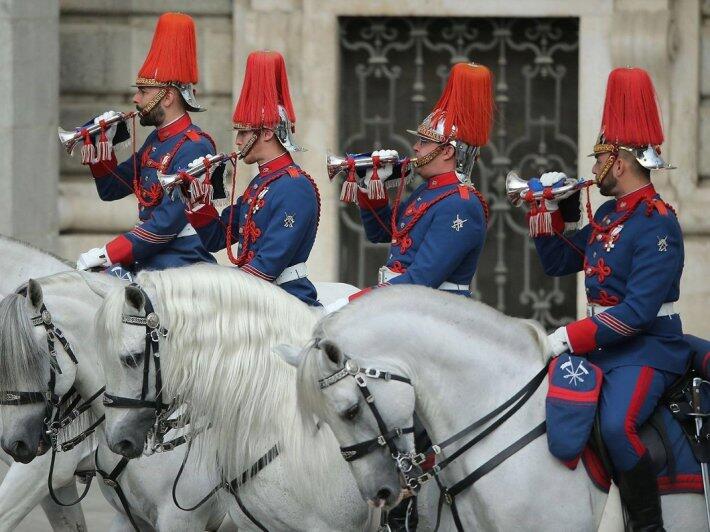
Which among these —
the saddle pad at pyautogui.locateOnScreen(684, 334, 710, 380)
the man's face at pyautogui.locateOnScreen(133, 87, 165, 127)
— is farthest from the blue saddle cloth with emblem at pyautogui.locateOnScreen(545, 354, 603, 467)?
the man's face at pyautogui.locateOnScreen(133, 87, 165, 127)

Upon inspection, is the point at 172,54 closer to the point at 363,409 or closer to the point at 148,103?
the point at 148,103

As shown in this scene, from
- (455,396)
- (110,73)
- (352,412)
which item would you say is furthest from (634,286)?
(110,73)

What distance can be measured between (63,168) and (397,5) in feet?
7.66

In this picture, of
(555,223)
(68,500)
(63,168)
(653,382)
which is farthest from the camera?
(63,168)

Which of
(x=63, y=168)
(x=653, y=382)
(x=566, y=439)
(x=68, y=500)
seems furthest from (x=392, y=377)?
(x=63, y=168)

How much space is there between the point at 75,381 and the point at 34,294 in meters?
0.36

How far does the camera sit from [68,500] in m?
6.57

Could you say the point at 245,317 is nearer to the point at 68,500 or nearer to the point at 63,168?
the point at 68,500

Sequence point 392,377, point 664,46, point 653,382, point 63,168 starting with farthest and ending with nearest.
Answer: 1. point 63,168
2. point 664,46
3. point 653,382
4. point 392,377

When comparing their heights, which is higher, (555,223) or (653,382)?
(555,223)

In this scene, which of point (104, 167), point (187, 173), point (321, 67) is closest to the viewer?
point (187, 173)

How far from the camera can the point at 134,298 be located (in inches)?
205

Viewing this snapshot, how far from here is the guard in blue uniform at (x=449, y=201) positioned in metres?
5.82

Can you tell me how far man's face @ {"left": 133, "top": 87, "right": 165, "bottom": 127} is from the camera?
675cm
